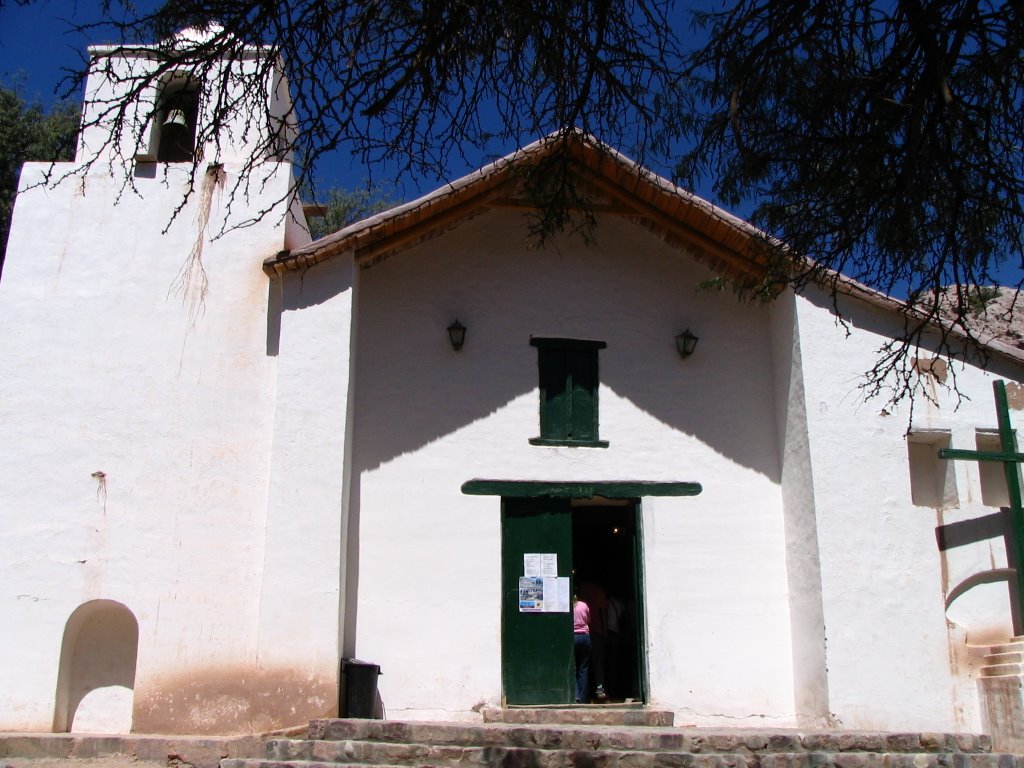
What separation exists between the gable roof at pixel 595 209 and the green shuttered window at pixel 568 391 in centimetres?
153

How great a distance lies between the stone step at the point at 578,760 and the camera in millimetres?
7695

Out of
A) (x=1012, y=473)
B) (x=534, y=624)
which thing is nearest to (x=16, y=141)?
(x=534, y=624)

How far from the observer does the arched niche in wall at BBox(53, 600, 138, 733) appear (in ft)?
30.3

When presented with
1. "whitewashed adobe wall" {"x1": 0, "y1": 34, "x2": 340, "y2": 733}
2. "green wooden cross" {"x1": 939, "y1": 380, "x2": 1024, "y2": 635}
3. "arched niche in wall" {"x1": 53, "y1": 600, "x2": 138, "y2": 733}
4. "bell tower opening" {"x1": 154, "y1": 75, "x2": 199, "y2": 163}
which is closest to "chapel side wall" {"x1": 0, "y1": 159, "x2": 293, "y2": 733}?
"whitewashed adobe wall" {"x1": 0, "y1": 34, "x2": 340, "y2": 733}

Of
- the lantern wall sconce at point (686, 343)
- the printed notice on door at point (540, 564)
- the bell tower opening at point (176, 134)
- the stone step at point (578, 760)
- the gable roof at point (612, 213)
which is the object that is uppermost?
the bell tower opening at point (176, 134)

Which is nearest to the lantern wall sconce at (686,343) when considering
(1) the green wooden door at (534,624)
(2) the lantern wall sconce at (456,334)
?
(1) the green wooden door at (534,624)

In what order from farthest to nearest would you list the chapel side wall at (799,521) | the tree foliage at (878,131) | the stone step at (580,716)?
1. the chapel side wall at (799,521)
2. the stone step at (580,716)
3. the tree foliage at (878,131)

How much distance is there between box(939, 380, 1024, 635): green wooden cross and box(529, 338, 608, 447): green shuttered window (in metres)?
3.52

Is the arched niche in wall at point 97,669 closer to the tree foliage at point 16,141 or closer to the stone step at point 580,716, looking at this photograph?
the stone step at point 580,716

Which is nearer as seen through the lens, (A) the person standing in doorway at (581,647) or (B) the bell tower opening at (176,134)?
(A) the person standing in doorway at (581,647)

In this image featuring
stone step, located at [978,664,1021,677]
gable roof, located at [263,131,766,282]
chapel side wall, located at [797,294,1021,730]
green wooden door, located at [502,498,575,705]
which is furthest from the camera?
gable roof, located at [263,131,766,282]


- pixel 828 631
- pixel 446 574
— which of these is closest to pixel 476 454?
pixel 446 574

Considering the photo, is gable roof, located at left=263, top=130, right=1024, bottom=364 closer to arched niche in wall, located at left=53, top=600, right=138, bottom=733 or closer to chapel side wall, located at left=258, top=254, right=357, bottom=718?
chapel side wall, located at left=258, top=254, right=357, bottom=718

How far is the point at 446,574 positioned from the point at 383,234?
136 inches
